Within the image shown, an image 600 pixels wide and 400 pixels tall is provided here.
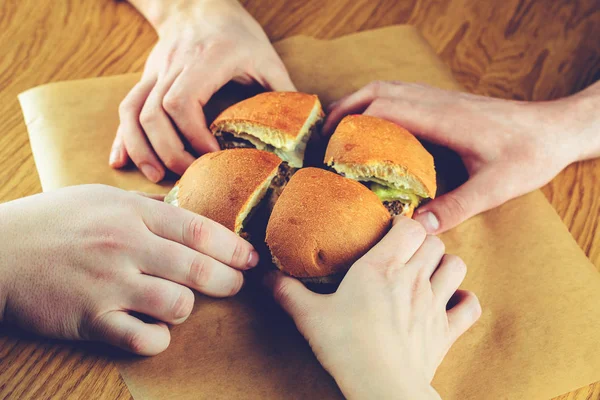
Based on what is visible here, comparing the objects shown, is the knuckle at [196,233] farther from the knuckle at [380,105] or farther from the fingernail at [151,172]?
the knuckle at [380,105]

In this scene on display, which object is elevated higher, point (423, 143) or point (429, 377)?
point (423, 143)

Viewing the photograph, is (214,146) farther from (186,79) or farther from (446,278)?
(446,278)

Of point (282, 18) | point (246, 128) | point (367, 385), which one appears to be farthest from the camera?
point (282, 18)

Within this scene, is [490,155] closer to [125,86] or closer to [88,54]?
[125,86]

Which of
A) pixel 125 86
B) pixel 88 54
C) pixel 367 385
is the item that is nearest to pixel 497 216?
pixel 367 385

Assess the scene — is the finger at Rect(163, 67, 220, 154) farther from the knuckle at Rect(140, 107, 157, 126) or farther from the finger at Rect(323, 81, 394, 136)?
the finger at Rect(323, 81, 394, 136)

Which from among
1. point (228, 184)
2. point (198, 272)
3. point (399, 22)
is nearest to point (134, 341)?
point (198, 272)

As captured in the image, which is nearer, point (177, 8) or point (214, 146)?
point (214, 146)

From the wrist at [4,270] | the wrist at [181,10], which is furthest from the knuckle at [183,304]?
the wrist at [181,10]
